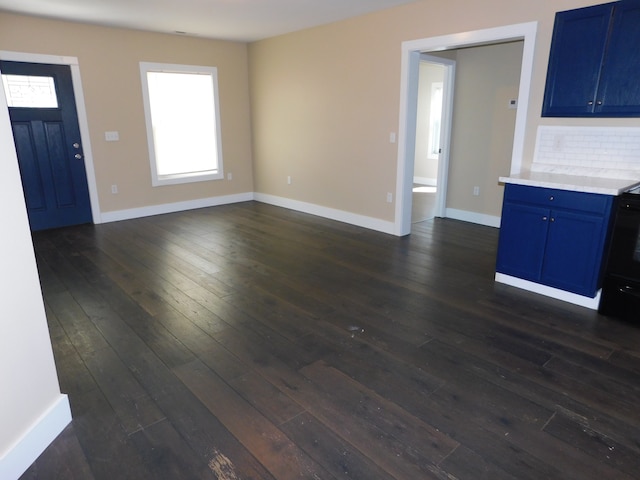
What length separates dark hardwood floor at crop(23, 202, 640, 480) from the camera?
1.80m

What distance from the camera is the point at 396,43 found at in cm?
469

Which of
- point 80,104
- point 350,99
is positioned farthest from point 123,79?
point 350,99

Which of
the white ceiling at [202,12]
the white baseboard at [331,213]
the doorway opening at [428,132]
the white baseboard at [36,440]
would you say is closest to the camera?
the white baseboard at [36,440]

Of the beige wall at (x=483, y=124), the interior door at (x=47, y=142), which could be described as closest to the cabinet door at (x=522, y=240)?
the beige wall at (x=483, y=124)

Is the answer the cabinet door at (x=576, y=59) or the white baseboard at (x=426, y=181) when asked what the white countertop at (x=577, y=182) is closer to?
the cabinet door at (x=576, y=59)

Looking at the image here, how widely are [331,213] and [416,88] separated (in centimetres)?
208

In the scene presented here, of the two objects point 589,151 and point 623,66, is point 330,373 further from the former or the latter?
point 623,66

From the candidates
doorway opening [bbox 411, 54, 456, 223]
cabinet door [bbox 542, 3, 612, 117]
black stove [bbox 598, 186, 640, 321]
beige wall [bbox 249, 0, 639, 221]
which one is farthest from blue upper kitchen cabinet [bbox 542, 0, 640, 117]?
doorway opening [bbox 411, 54, 456, 223]

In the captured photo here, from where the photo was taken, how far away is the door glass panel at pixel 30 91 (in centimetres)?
491

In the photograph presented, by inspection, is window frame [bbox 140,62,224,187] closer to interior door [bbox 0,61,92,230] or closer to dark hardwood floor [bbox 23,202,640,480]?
interior door [bbox 0,61,92,230]

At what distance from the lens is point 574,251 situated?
3.16 metres

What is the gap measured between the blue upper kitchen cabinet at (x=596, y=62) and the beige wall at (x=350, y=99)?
166mm

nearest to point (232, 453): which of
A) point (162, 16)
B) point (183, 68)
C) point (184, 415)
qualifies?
point (184, 415)

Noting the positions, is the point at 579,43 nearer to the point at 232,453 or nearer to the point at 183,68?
the point at 232,453
